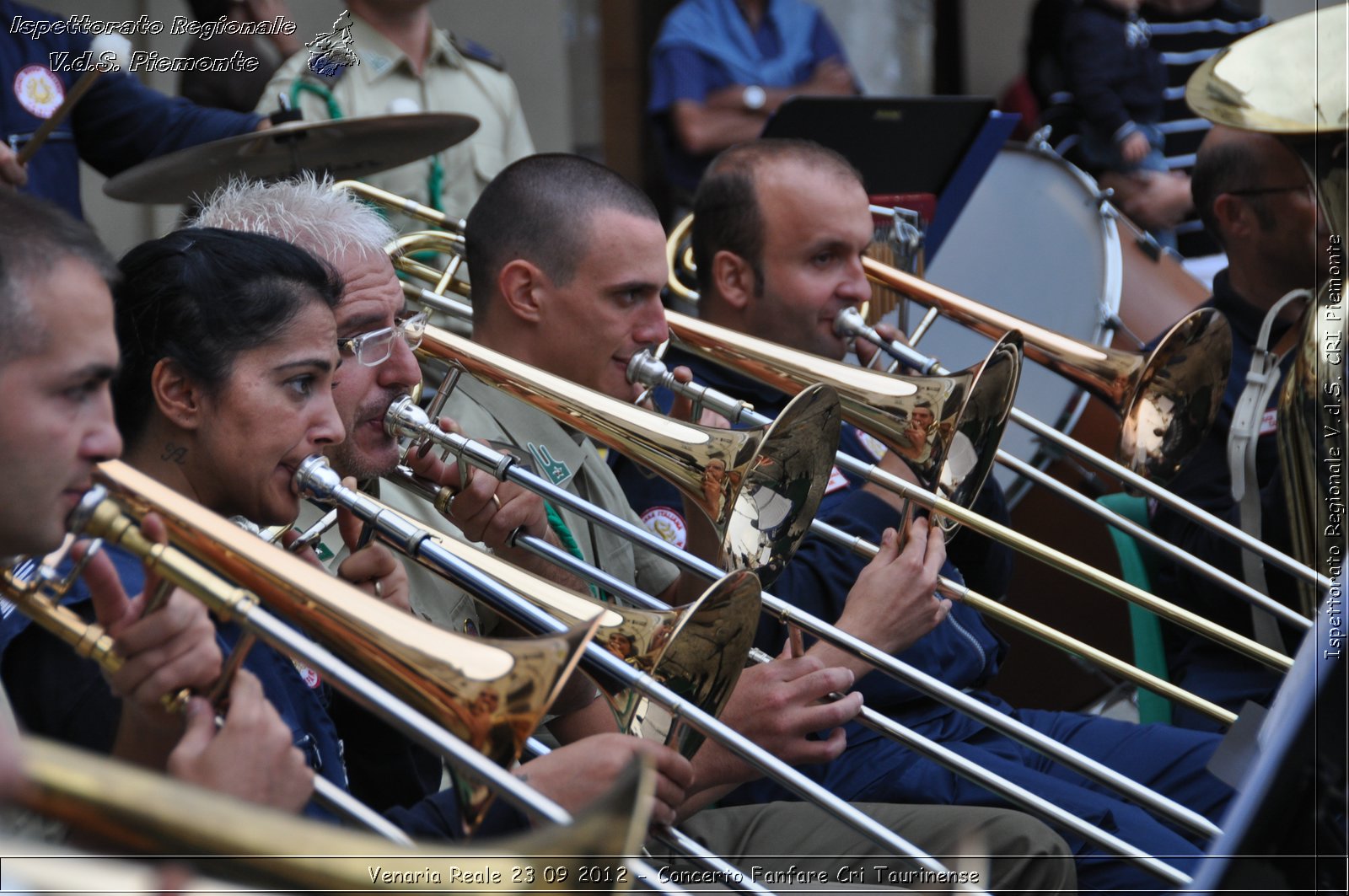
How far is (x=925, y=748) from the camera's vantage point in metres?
2.20

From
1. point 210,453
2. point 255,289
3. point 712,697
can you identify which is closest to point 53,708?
point 210,453

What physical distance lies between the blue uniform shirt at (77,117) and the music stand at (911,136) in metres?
1.39

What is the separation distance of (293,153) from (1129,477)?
1814 millimetres

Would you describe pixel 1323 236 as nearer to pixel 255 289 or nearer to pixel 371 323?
pixel 371 323

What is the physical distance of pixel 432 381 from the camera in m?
3.54

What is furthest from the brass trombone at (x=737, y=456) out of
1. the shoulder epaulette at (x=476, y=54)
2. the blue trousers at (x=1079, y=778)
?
the shoulder epaulette at (x=476, y=54)

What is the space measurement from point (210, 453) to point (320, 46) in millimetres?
2303

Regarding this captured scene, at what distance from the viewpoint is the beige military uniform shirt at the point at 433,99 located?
3.87m

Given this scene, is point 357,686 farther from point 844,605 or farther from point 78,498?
point 844,605

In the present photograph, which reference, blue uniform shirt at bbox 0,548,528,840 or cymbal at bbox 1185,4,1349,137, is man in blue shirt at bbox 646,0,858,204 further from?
blue uniform shirt at bbox 0,548,528,840

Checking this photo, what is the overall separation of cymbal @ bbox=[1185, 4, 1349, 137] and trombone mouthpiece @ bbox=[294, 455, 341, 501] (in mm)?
1867

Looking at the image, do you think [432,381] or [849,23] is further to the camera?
[849,23]

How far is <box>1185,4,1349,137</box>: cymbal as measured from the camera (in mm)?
2795

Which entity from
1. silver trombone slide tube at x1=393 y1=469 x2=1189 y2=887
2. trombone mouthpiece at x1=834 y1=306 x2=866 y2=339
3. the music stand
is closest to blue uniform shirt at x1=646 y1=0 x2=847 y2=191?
the music stand
